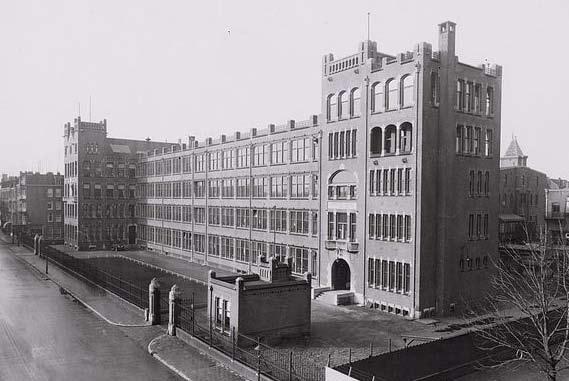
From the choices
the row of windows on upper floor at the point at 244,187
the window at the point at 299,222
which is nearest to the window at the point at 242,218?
the row of windows on upper floor at the point at 244,187

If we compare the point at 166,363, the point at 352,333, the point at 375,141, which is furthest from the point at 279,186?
the point at 166,363

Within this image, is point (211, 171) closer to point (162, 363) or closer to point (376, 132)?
point (376, 132)

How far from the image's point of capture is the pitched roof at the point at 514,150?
77938 mm

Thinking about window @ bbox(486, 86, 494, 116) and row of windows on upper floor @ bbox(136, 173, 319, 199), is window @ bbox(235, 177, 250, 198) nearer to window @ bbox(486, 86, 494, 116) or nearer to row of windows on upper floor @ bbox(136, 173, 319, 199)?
row of windows on upper floor @ bbox(136, 173, 319, 199)

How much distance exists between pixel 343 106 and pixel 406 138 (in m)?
6.78

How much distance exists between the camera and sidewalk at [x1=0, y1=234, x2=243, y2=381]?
79.5ft

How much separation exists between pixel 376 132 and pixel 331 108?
535 centimetres

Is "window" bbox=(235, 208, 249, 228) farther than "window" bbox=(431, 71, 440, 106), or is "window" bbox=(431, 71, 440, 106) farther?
"window" bbox=(235, 208, 249, 228)

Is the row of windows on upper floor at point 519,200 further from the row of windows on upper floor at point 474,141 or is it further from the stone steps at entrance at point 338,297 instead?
the stone steps at entrance at point 338,297

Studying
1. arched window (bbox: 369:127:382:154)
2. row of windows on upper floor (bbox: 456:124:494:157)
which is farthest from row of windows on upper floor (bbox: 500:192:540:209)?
arched window (bbox: 369:127:382:154)

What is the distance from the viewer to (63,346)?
1100 inches

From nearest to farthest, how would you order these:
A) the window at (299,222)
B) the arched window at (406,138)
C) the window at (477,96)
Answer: the arched window at (406,138) → the window at (477,96) → the window at (299,222)

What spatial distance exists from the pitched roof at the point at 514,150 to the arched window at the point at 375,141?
4771cm

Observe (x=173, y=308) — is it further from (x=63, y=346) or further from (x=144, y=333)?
(x=63, y=346)
